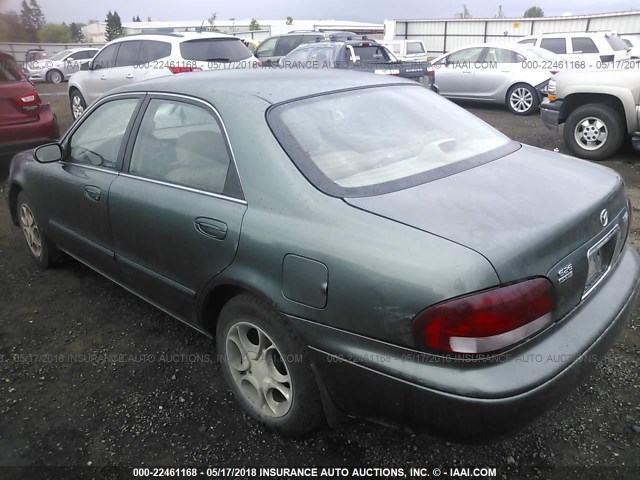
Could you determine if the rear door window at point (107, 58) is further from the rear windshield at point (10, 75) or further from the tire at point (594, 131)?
the tire at point (594, 131)

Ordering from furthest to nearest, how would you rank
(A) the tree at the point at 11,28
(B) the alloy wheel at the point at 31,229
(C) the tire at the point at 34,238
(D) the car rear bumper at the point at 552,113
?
(D) the car rear bumper at the point at 552,113, (B) the alloy wheel at the point at 31,229, (C) the tire at the point at 34,238, (A) the tree at the point at 11,28

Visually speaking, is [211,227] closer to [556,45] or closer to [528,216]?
[528,216]

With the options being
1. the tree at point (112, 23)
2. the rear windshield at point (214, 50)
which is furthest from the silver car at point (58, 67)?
the rear windshield at point (214, 50)

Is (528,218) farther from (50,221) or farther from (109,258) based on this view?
(50,221)

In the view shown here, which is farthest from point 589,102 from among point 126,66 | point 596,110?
point 126,66

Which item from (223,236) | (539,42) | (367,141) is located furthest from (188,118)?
(539,42)

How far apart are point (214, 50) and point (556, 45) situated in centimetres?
834

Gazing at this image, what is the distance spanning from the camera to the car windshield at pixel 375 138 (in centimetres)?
215

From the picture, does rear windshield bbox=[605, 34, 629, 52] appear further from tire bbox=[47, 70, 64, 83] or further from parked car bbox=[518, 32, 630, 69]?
tire bbox=[47, 70, 64, 83]

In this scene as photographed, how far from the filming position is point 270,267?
2.03m

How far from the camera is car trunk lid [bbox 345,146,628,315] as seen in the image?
1.72 m

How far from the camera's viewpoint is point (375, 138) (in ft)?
8.00

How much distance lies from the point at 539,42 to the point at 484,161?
474 inches

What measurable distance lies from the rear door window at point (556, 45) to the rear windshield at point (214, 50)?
7.58 meters
